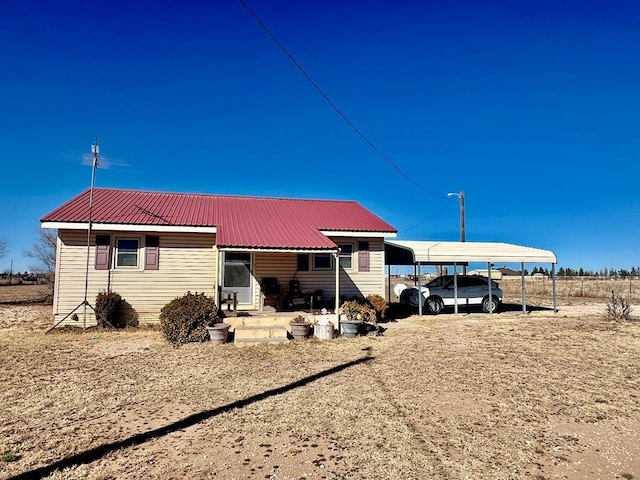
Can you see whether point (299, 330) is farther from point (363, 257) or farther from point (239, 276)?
point (363, 257)

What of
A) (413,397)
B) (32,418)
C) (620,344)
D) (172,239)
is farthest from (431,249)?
(32,418)

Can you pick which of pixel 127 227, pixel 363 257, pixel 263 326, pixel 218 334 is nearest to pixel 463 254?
pixel 363 257

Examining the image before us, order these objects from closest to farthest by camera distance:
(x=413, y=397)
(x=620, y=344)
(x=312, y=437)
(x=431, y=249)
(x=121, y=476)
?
(x=121, y=476)
(x=312, y=437)
(x=413, y=397)
(x=620, y=344)
(x=431, y=249)

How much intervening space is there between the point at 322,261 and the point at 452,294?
6195 mm

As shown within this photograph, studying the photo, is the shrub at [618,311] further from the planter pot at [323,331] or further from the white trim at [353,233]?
the planter pot at [323,331]

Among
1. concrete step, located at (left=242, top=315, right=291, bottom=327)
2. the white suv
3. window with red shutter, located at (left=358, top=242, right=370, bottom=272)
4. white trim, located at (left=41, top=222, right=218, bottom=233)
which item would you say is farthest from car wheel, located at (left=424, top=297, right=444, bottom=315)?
white trim, located at (left=41, top=222, right=218, bottom=233)

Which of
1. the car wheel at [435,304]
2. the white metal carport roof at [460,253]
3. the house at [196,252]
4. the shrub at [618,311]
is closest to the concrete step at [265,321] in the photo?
the house at [196,252]

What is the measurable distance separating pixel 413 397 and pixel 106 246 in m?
11.1

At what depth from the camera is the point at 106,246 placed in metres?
13.4

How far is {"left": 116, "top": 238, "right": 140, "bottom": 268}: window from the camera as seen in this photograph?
13.6 metres

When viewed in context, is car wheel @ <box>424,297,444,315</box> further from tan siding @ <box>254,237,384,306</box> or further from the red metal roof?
the red metal roof

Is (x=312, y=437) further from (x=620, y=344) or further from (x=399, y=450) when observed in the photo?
(x=620, y=344)

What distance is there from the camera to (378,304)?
14.5 meters

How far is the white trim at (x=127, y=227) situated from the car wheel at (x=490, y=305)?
11.8 m
